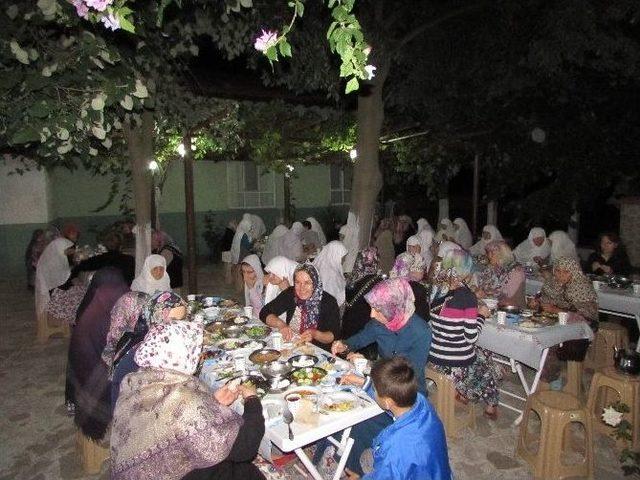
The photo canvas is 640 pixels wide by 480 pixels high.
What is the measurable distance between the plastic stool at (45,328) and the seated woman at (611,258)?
8.32m

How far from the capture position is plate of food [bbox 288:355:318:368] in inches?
148

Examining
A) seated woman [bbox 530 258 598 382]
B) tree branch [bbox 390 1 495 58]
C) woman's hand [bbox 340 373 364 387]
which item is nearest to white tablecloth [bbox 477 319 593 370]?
seated woman [bbox 530 258 598 382]

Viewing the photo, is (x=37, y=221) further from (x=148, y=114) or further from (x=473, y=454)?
(x=473, y=454)

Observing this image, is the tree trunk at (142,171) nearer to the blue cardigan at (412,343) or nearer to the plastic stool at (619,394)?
the blue cardigan at (412,343)

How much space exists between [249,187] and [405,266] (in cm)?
1311

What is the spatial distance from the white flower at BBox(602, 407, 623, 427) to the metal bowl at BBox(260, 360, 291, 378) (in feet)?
9.74

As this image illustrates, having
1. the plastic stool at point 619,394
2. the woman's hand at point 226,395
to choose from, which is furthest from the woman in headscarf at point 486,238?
the woman's hand at point 226,395

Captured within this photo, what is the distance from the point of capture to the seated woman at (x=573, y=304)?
4.95 m

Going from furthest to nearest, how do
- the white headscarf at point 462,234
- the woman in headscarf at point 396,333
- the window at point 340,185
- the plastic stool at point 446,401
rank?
1. the window at point 340,185
2. the white headscarf at point 462,234
3. the plastic stool at point 446,401
4. the woman in headscarf at point 396,333

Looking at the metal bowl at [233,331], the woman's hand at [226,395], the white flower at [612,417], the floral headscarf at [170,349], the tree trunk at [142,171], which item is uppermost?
the tree trunk at [142,171]

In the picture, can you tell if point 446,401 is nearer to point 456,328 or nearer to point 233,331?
point 456,328

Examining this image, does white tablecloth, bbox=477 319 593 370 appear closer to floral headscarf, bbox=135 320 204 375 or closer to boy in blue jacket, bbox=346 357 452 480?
boy in blue jacket, bbox=346 357 452 480

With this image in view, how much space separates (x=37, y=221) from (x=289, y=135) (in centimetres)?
776

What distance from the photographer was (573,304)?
204 inches
